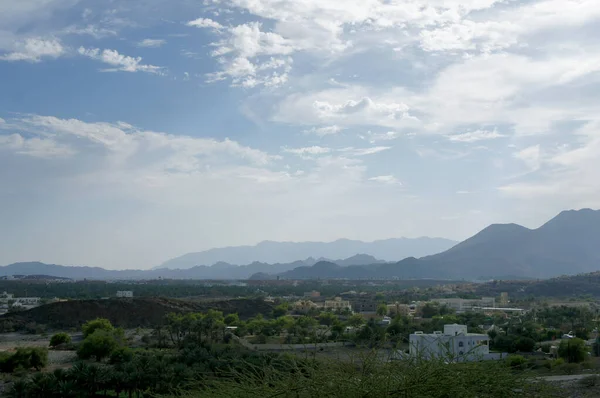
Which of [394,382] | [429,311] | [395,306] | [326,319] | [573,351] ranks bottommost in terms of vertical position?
[573,351]

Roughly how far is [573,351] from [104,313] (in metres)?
53.9

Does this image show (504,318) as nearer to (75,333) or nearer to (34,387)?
(75,333)

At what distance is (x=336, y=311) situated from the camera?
282ft

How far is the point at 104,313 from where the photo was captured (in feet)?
253

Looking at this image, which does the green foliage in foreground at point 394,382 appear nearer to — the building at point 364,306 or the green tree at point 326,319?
the green tree at point 326,319

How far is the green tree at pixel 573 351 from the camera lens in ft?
136

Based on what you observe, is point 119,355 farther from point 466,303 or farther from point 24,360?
point 466,303

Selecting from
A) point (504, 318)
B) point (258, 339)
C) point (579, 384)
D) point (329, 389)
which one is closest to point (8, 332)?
point (258, 339)

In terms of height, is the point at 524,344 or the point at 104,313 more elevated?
the point at 104,313

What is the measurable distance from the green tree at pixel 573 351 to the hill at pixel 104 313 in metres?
42.5

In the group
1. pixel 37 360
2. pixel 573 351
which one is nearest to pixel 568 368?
pixel 573 351

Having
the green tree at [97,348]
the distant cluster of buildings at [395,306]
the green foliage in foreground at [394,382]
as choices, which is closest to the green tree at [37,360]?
the green tree at [97,348]

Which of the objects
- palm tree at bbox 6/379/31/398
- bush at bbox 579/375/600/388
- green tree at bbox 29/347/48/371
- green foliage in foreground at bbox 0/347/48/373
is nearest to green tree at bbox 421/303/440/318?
bush at bbox 579/375/600/388

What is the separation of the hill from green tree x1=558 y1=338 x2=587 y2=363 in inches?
1674
